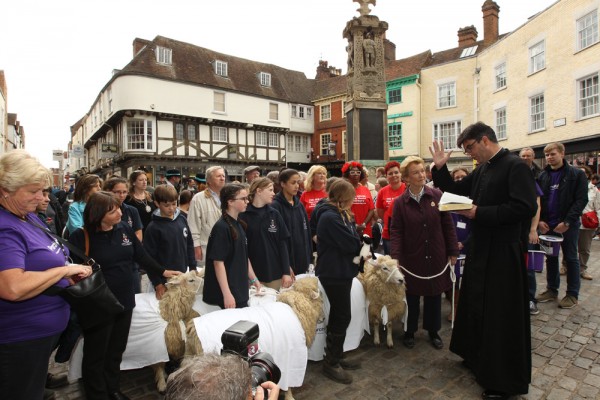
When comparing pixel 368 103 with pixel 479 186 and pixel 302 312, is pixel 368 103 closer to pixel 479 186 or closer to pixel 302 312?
pixel 479 186

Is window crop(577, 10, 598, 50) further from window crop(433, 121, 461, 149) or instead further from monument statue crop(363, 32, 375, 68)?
monument statue crop(363, 32, 375, 68)

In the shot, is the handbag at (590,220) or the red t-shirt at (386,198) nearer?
the red t-shirt at (386,198)

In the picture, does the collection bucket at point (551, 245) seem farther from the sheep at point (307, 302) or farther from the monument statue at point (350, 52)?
the monument statue at point (350, 52)

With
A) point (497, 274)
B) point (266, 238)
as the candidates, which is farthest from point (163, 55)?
point (497, 274)

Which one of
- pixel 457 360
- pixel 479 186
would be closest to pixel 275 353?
pixel 457 360

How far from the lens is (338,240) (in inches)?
135

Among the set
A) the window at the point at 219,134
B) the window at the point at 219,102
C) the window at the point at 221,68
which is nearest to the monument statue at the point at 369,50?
the window at the point at 219,102

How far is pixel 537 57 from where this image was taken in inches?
696

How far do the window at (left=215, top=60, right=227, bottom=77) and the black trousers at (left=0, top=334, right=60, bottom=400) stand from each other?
26960 millimetres

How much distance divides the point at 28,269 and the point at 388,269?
3.38 meters

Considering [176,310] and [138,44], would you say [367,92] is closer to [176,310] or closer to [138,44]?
[176,310]

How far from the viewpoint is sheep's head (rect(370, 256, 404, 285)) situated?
399 cm

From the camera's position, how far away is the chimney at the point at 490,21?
78.0 feet

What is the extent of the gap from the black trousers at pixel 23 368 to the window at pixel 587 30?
19.1 m
